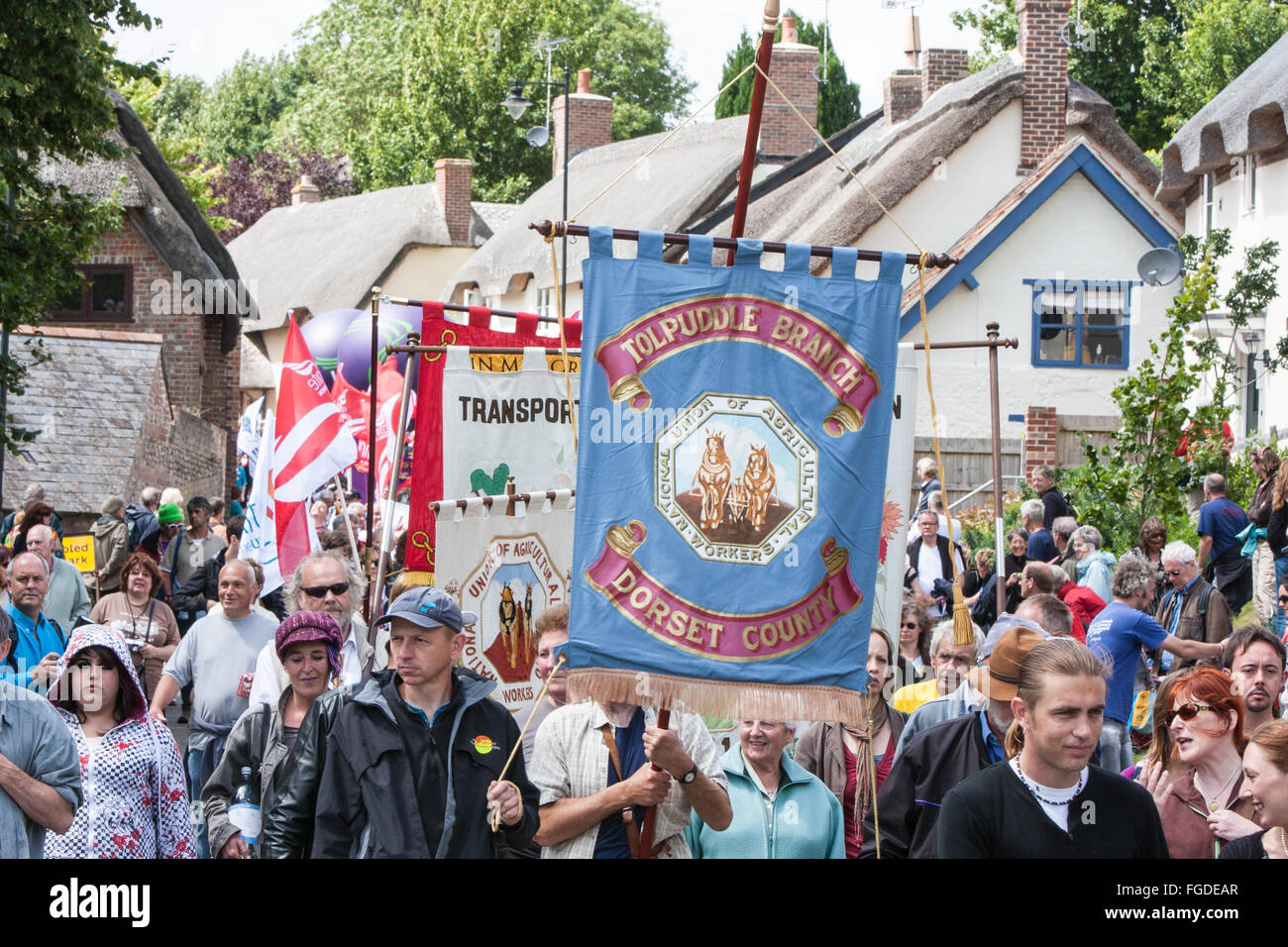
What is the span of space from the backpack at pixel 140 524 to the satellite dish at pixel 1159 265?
1487 centimetres

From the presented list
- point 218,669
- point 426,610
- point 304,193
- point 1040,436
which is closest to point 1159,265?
point 1040,436

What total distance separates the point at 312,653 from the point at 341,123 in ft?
230

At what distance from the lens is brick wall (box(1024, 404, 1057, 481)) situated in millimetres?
23734

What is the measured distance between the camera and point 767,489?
5770 mm

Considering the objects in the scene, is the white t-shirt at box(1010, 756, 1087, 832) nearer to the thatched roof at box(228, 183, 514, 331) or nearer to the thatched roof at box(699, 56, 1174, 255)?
the thatched roof at box(699, 56, 1174, 255)

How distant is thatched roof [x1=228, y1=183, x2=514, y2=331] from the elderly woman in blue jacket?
45.9 m

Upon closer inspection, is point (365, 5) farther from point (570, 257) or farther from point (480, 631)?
point (480, 631)

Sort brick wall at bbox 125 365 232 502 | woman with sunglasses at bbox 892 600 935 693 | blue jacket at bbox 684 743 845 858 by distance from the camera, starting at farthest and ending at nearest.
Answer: brick wall at bbox 125 365 232 502 < woman with sunglasses at bbox 892 600 935 693 < blue jacket at bbox 684 743 845 858

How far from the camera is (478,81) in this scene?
6406 centimetres

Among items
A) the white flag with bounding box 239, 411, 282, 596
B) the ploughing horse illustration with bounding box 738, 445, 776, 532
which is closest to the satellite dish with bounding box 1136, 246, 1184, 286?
the white flag with bounding box 239, 411, 282, 596

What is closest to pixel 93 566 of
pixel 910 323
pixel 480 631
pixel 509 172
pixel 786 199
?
pixel 480 631

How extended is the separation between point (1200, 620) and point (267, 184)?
2538 inches

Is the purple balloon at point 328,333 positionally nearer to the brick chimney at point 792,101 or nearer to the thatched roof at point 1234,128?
the brick chimney at point 792,101

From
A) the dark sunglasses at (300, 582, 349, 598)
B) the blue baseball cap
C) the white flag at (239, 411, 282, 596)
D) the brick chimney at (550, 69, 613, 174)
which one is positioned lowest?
the dark sunglasses at (300, 582, 349, 598)
